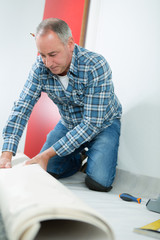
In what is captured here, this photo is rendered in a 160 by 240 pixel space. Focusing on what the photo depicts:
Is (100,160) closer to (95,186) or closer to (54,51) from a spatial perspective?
(95,186)

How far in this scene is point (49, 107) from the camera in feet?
7.86

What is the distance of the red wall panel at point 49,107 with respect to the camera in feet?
7.20

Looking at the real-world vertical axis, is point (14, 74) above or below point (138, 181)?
above

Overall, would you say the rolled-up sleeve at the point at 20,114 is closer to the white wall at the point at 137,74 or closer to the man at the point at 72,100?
the man at the point at 72,100

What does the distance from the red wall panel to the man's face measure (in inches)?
36.3

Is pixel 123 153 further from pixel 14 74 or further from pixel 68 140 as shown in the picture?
pixel 14 74

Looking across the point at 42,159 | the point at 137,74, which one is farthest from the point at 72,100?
the point at 137,74

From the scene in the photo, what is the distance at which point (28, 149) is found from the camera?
2596 mm

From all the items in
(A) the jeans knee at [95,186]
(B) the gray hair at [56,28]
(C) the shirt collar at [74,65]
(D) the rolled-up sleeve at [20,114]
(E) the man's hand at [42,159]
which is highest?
(B) the gray hair at [56,28]

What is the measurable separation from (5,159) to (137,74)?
3.51 feet

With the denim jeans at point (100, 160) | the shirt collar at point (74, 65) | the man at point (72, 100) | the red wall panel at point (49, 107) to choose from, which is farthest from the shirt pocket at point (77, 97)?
the red wall panel at point (49, 107)

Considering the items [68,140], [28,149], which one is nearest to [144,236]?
[68,140]

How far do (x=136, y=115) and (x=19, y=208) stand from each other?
4.36 feet

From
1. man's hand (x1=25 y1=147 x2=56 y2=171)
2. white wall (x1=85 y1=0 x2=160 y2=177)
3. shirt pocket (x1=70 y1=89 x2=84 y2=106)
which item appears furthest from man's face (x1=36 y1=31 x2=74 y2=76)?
white wall (x1=85 y1=0 x2=160 y2=177)
